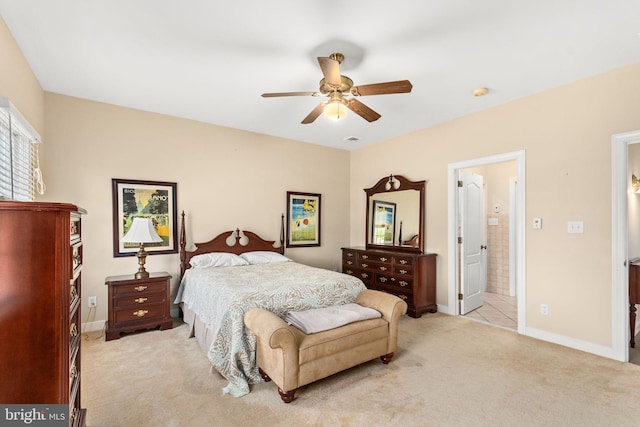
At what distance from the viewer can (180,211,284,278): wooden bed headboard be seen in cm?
405

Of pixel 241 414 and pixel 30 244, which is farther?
pixel 241 414

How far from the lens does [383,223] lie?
5199mm

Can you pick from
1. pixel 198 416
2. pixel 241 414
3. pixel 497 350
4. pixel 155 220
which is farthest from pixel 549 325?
pixel 155 220

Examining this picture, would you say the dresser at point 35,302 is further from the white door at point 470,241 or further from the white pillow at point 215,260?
the white door at point 470,241

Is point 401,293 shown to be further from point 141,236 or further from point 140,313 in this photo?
point 141,236

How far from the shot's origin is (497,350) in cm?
305

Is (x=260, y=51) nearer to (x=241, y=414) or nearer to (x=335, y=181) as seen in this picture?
(x=241, y=414)

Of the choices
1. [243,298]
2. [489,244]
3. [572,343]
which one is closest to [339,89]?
[243,298]

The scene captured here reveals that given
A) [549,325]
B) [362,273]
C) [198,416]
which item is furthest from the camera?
[362,273]

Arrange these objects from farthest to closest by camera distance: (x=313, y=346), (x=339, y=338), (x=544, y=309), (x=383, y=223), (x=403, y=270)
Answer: (x=383, y=223)
(x=403, y=270)
(x=544, y=309)
(x=339, y=338)
(x=313, y=346)

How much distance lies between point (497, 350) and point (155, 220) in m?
4.24

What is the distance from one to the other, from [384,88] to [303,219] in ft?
10.5

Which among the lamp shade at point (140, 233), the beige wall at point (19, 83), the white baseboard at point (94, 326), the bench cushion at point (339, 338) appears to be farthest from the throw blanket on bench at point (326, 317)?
the beige wall at point (19, 83)

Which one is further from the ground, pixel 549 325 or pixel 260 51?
pixel 260 51
